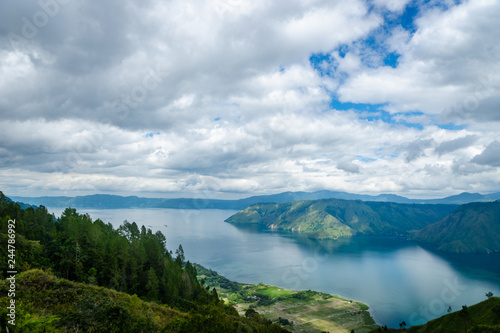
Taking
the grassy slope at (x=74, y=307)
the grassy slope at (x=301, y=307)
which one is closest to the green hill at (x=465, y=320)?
the grassy slope at (x=301, y=307)

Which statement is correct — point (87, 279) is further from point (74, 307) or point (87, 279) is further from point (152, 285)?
point (74, 307)

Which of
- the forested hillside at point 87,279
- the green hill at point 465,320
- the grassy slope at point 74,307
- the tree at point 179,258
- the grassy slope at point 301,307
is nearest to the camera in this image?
the grassy slope at point 74,307

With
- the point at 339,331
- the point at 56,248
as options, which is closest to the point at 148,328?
the point at 56,248

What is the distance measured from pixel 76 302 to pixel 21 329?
1636 cm

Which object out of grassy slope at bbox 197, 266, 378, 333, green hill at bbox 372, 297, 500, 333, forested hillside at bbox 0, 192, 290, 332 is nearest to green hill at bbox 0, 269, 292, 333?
forested hillside at bbox 0, 192, 290, 332

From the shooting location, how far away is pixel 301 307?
135 metres

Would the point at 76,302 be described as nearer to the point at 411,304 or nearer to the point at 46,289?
the point at 46,289

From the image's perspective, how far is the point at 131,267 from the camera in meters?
65.9

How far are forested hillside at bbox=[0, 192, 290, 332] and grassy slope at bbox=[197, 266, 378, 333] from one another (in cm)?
6039

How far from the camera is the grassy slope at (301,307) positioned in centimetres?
11381

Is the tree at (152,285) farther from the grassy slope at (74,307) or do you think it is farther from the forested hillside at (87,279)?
the grassy slope at (74,307)

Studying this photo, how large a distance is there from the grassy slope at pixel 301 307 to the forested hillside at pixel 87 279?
6039 centimetres

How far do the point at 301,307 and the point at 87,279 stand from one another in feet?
374

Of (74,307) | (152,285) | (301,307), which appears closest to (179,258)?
(152,285)
